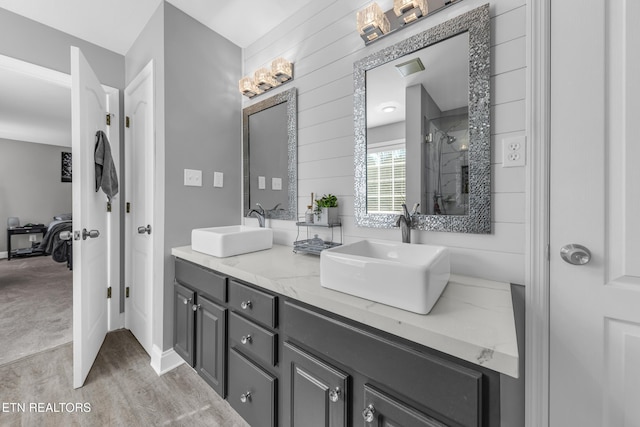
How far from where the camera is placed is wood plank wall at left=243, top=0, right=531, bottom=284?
1.03 metres

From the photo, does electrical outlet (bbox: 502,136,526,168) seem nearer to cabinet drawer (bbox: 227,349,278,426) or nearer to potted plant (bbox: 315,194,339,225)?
potted plant (bbox: 315,194,339,225)

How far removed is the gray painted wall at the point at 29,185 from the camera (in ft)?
17.7

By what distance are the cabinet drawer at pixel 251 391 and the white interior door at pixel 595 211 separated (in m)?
1.03

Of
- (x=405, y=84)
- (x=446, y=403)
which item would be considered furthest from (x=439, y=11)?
(x=446, y=403)

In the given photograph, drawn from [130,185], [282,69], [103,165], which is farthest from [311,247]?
[130,185]

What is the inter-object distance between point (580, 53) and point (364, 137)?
85 centimetres

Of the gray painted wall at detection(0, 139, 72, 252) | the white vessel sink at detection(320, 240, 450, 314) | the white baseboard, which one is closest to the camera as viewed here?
the white vessel sink at detection(320, 240, 450, 314)

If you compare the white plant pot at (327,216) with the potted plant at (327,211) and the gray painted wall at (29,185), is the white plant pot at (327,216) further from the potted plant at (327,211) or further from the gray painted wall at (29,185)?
the gray painted wall at (29,185)

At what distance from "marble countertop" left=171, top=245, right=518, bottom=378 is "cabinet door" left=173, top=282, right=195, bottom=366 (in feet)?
2.00

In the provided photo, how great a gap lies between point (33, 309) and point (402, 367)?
12.6 feet

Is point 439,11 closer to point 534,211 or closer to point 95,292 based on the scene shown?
point 534,211

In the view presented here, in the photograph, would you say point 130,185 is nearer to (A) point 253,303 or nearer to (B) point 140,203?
(B) point 140,203

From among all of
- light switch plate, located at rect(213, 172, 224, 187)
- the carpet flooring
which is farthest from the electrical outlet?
the carpet flooring

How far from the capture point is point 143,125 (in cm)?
204
